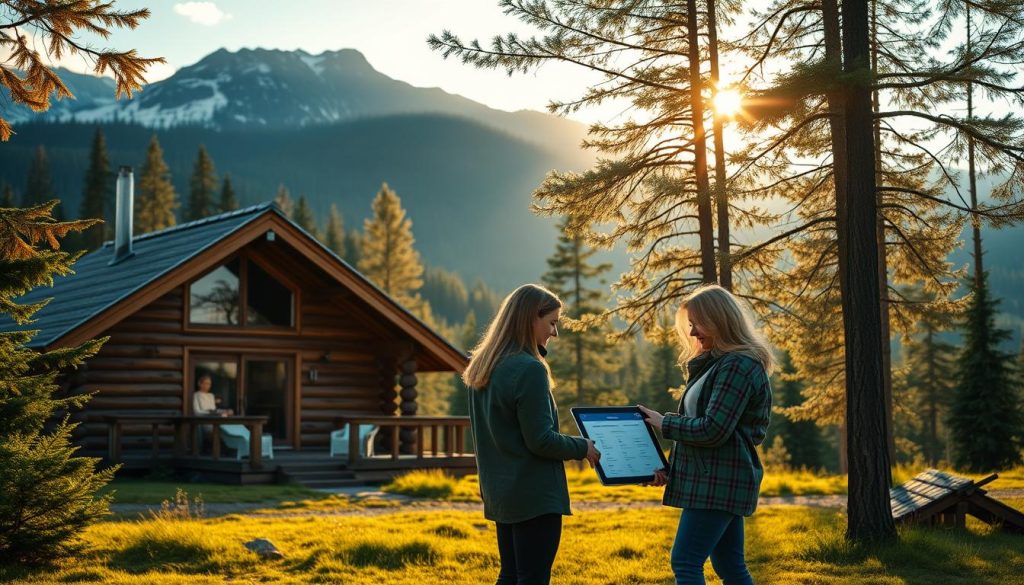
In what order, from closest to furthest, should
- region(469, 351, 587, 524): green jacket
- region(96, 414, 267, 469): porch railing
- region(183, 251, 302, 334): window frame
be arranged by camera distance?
region(469, 351, 587, 524): green jacket, region(96, 414, 267, 469): porch railing, region(183, 251, 302, 334): window frame

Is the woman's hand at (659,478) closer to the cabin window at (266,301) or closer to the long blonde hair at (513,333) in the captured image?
the long blonde hair at (513,333)

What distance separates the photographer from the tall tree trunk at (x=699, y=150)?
15867 mm

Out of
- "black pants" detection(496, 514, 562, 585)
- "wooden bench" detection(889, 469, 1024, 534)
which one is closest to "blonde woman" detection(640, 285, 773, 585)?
"black pants" detection(496, 514, 562, 585)

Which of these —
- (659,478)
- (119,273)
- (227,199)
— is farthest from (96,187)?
(659,478)

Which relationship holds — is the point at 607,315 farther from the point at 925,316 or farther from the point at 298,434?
the point at 298,434

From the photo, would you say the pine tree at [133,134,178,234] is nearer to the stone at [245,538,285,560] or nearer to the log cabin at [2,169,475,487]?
the log cabin at [2,169,475,487]

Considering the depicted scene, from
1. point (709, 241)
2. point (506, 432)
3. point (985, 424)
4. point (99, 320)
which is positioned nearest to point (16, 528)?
point (506, 432)

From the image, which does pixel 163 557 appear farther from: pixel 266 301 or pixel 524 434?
pixel 266 301

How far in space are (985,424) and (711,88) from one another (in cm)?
2066

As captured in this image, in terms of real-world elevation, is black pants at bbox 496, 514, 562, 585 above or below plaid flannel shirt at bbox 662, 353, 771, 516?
below

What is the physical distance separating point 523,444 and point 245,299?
1651 cm

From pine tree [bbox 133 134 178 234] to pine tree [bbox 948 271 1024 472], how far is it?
49684 mm

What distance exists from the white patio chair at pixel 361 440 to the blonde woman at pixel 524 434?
14831 mm

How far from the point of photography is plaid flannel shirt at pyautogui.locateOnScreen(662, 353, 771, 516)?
4.98 meters
